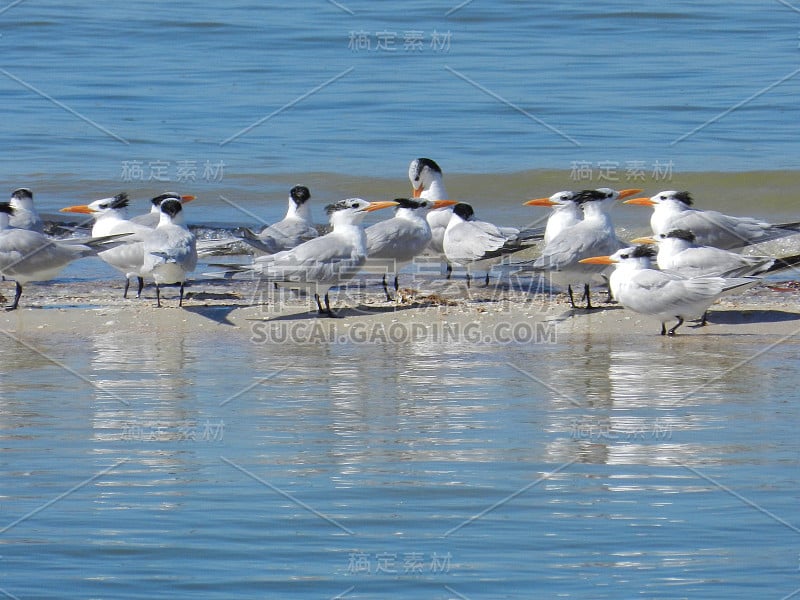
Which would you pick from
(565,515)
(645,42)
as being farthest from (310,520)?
(645,42)

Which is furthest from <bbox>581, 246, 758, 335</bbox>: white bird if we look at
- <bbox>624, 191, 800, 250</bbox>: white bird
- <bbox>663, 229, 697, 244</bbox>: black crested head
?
<bbox>624, 191, 800, 250</bbox>: white bird

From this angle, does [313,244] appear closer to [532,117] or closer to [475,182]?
[475,182]

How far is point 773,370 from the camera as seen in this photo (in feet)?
20.4

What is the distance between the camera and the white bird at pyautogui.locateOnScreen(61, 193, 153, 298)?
8.22 metres

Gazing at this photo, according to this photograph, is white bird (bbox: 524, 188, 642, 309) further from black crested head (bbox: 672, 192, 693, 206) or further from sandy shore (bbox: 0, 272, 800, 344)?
black crested head (bbox: 672, 192, 693, 206)

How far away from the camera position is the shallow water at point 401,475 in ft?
12.4

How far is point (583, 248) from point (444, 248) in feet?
4.37

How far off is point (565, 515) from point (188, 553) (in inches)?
44.0

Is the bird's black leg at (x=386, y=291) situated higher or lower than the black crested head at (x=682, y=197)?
lower

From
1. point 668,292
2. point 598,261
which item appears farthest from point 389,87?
point 668,292

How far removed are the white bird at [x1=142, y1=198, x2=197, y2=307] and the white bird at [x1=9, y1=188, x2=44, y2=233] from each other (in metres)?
1.45

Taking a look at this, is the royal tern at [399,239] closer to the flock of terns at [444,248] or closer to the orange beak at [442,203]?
the flock of terns at [444,248]

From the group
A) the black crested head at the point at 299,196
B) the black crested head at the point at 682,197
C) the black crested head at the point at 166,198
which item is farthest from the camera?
the black crested head at the point at 299,196

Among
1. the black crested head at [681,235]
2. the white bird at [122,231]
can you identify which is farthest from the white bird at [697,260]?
the white bird at [122,231]
